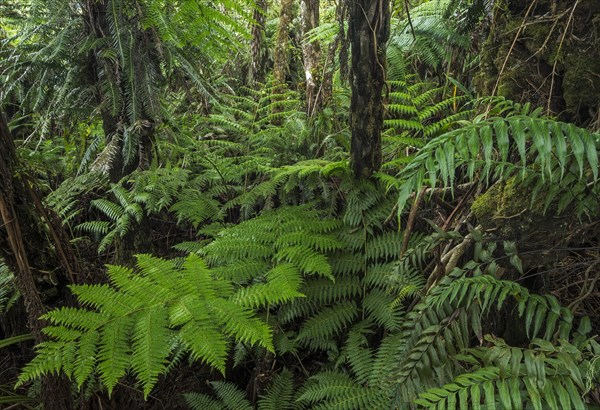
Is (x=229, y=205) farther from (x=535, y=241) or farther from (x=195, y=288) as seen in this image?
(x=535, y=241)

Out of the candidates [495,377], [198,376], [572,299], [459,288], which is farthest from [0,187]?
[572,299]

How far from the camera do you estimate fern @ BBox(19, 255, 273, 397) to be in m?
1.75

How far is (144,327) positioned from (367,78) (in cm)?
165

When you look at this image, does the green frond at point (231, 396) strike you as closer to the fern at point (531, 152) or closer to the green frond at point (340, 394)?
the green frond at point (340, 394)

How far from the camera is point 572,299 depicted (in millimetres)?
1951

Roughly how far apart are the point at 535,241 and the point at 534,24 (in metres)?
1.09

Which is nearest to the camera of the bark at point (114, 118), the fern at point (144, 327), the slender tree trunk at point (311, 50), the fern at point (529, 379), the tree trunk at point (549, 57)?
the fern at point (529, 379)

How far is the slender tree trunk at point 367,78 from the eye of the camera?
2275 mm

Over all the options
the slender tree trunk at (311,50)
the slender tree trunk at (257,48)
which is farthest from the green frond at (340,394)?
the slender tree trunk at (257,48)

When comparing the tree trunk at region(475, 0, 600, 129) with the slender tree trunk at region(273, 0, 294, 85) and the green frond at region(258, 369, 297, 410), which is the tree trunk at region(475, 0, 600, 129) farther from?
the slender tree trunk at region(273, 0, 294, 85)

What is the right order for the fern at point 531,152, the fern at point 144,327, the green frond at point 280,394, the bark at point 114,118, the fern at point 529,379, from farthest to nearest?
1. the bark at point 114,118
2. the green frond at point 280,394
3. the fern at point 144,327
4. the fern at point 531,152
5. the fern at point 529,379

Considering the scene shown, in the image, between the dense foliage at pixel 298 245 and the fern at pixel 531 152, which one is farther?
the dense foliage at pixel 298 245

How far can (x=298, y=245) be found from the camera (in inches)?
94.9

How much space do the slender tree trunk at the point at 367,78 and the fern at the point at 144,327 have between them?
1.09m
